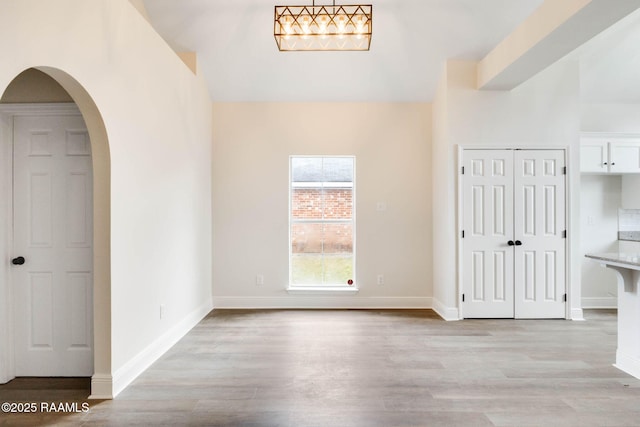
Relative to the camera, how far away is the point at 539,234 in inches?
185

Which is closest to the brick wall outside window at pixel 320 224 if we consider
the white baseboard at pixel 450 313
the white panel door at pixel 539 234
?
the white baseboard at pixel 450 313

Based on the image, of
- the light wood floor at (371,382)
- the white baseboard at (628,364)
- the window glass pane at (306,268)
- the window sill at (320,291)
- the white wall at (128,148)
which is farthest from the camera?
the window glass pane at (306,268)

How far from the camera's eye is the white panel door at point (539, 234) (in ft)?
15.4

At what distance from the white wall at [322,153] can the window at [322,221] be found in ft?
0.45

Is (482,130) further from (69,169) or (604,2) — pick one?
(69,169)

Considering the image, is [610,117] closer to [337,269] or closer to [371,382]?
[337,269]

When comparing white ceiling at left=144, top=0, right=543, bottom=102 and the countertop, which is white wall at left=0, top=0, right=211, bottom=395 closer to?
white ceiling at left=144, top=0, right=543, bottom=102

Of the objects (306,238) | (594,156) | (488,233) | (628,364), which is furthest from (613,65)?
(306,238)

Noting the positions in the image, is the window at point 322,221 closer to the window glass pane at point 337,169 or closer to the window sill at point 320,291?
the window glass pane at point 337,169

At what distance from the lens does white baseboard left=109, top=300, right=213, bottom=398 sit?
9.07ft

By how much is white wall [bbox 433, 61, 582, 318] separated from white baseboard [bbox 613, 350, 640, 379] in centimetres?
163

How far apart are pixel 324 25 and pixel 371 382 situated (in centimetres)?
318

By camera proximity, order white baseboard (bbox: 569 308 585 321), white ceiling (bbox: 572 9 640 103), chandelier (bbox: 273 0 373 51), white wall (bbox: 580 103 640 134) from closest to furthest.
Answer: chandelier (bbox: 273 0 373 51)
white ceiling (bbox: 572 9 640 103)
white baseboard (bbox: 569 308 585 321)
white wall (bbox: 580 103 640 134)

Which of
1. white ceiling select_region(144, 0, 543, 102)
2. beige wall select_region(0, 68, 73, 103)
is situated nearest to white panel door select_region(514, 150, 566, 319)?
white ceiling select_region(144, 0, 543, 102)
